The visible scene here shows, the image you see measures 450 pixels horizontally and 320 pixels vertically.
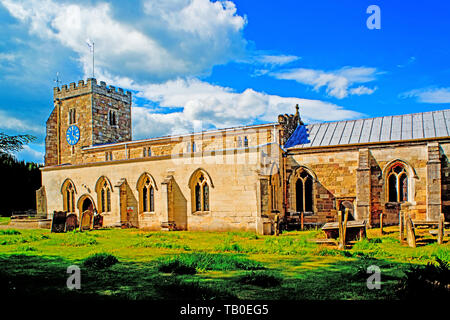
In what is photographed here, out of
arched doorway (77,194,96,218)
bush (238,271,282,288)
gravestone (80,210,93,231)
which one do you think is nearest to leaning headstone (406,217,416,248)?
bush (238,271,282,288)

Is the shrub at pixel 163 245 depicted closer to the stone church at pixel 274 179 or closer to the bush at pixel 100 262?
the bush at pixel 100 262

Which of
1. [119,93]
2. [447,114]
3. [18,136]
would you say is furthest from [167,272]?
[119,93]

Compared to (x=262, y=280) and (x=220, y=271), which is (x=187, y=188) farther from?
(x=262, y=280)

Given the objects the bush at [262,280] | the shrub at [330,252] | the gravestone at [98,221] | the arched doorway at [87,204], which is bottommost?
the gravestone at [98,221]

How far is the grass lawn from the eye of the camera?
6344 mm

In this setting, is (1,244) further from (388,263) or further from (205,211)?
(388,263)

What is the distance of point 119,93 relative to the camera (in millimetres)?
38812

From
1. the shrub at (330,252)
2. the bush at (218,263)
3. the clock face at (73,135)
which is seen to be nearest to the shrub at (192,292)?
the bush at (218,263)

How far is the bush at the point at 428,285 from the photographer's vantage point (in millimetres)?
5027

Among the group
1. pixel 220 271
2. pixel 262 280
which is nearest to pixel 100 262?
Answer: pixel 220 271

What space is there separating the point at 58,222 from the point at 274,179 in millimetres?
14579

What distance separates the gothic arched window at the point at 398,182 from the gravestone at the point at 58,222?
21662 millimetres
